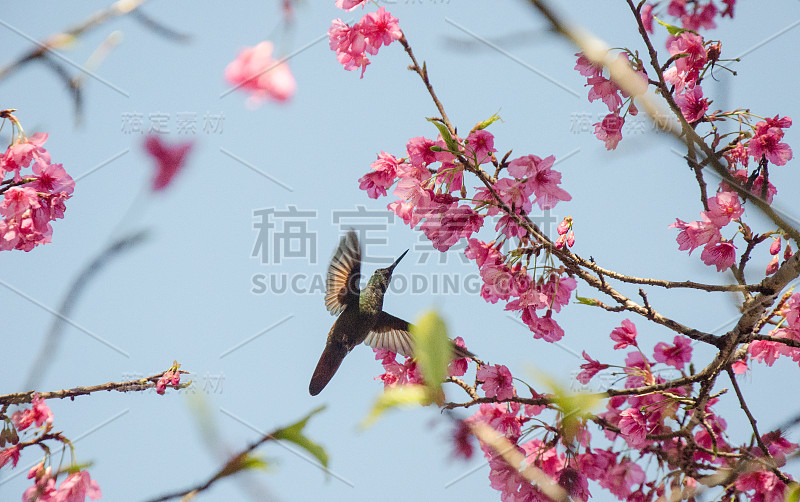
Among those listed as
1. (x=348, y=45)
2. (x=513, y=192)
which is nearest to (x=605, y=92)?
(x=513, y=192)

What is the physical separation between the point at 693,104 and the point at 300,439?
272 cm

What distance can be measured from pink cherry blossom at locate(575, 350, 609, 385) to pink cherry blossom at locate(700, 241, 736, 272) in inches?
27.8

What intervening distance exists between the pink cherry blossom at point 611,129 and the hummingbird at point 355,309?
1.41m

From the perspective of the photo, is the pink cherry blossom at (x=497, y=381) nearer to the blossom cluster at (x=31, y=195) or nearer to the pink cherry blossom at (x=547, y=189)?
the pink cherry blossom at (x=547, y=189)

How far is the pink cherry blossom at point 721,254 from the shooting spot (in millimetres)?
2518

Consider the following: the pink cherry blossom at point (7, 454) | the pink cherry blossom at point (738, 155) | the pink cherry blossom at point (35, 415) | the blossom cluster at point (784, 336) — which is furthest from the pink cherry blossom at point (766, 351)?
the pink cherry blossom at point (35, 415)

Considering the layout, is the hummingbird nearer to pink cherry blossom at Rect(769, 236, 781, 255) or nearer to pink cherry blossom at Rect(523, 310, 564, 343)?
pink cherry blossom at Rect(523, 310, 564, 343)

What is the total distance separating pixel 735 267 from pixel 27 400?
8.95 ft

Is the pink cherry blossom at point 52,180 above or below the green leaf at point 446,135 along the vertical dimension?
above

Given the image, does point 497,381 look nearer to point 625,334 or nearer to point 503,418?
point 503,418

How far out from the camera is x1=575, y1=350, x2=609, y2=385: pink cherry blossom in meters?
2.89

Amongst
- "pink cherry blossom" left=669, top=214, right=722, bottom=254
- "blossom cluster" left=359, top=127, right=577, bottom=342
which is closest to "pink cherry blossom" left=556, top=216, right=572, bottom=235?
"blossom cluster" left=359, top=127, right=577, bottom=342

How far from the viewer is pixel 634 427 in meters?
2.70

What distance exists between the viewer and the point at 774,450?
9.61ft
